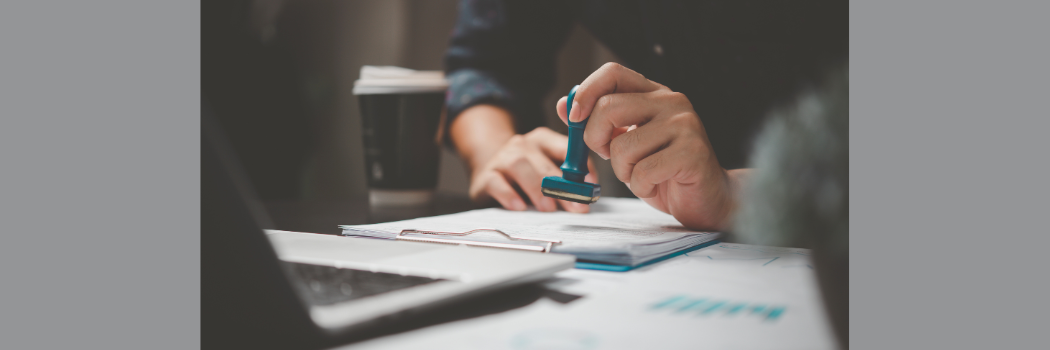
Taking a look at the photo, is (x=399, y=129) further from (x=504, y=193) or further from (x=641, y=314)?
(x=641, y=314)

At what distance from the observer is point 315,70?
1.53 m

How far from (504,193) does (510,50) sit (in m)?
0.40

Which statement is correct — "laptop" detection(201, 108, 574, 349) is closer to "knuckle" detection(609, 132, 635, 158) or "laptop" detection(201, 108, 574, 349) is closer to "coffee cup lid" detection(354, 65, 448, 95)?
"knuckle" detection(609, 132, 635, 158)

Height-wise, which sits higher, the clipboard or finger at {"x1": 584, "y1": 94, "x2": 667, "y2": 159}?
finger at {"x1": 584, "y1": 94, "x2": 667, "y2": 159}

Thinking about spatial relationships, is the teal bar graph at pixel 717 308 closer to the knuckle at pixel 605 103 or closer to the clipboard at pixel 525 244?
the clipboard at pixel 525 244

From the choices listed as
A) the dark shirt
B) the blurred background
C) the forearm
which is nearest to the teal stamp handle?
the dark shirt

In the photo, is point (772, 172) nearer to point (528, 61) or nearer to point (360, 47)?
point (528, 61)

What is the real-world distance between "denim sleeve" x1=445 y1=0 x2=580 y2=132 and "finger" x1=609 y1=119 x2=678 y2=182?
47 centimetres

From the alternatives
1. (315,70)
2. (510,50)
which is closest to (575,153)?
(510,50)

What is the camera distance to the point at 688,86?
0.84 meters

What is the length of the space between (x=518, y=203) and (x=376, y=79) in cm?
26

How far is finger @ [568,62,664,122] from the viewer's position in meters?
0.49

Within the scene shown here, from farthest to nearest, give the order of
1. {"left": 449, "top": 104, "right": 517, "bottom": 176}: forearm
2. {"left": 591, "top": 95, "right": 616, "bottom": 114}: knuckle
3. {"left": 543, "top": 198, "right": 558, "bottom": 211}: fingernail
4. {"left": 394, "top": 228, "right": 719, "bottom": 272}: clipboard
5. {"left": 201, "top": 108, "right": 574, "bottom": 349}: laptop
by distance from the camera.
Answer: {"left": 449, "top": 104, "right": 517, "bottom": 176}: forearm < {"left": 543, "top": 198, "right": 558, "bottom": 211}: fingernail < {"left": 591, "top": 95, "right": 616, "bottom": 114}: knuckle < {"left": 394, "top": 228, "right": 719, "bottom": 272}: clipboard < {"left": 201, "top": 108, "right": 574, "bottom": 349}: laptop

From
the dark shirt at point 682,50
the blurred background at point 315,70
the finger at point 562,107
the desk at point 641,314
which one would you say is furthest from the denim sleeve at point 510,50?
the desk at point 641,314
